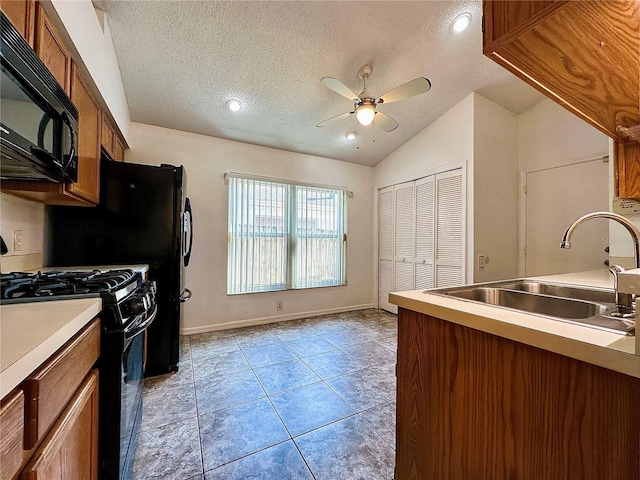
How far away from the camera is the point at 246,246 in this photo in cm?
360

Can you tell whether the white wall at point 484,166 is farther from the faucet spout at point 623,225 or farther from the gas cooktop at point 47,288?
the gas cooktop at point 47,288

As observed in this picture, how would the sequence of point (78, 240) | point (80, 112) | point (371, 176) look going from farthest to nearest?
point (371, 176), point (78, 240), point (80, 112)

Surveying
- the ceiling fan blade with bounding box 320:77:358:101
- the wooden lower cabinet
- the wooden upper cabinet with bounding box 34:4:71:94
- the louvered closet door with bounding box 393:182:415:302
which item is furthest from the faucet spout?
the louvered closet door with bounding box 393:182:415:302

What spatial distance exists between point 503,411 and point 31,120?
1920 mm

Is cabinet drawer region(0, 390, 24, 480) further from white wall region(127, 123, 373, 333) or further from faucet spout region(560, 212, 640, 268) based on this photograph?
white wall region(127, 123, 373, 333)

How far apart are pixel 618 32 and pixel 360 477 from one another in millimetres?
1909

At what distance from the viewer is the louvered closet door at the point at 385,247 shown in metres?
4.33

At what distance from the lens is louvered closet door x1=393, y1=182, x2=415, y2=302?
3930 millimetres

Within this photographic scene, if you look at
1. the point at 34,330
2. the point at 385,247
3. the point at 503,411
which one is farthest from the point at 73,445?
the point at 385,247

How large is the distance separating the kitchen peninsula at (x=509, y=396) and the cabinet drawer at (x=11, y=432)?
1117 millimetres

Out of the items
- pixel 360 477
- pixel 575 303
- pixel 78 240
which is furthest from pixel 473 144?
pixel 78 240

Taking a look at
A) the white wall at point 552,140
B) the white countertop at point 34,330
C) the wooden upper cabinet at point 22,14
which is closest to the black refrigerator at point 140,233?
the wooden upper cabinet at point 22,14

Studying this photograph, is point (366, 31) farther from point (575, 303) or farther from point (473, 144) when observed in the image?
point (575, 303)

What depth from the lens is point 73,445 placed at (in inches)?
31.1
